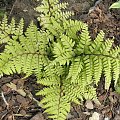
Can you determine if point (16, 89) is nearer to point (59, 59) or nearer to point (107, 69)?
point (59, 59)

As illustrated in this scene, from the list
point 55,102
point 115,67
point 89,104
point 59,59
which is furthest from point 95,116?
point 59,59

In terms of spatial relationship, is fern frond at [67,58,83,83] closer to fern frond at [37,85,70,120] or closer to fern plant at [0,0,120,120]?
fern plant at [0,0,120,120]

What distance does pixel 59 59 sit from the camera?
10.3 feet

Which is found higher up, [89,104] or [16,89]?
[16,89]

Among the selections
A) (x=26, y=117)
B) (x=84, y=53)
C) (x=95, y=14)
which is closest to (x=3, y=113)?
(x=26, y=117)

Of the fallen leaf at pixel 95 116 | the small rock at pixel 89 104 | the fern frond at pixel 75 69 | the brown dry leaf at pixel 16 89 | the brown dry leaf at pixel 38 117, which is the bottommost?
the fallen leaf at pixel 95 116

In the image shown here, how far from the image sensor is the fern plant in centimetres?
312

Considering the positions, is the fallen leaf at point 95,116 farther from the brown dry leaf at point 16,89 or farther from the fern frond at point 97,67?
the brown dry leaf at point 16,89

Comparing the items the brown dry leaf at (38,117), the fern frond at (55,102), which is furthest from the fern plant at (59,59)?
the brown dry leaf at (38,117)

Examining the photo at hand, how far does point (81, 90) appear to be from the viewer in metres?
3.26

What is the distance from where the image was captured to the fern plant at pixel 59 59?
3.12 meters

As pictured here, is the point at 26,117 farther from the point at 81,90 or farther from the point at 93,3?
the point at 93,3

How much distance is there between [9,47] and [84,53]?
2.64ft

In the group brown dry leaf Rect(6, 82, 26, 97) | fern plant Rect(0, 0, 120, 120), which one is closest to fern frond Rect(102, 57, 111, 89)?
fern plant Rect(0, 0, 120, 120)
